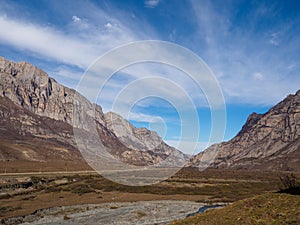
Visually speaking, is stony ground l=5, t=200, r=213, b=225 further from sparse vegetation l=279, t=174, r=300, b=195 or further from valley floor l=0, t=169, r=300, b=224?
sparse vegetation l=279, t=174, r=300, b=195

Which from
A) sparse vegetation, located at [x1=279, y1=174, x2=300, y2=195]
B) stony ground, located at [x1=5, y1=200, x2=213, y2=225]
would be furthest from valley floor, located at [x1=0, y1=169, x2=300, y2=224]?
sparse vegetation, located at [x1=279, y1=174, x2=300, y2=195]

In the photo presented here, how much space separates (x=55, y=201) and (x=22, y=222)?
2008 centimetres

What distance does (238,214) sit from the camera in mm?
17453

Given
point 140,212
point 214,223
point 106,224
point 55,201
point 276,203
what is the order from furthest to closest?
point 55,201 < point 140,212 < point 106,224 < point 276,203 < point 214,223

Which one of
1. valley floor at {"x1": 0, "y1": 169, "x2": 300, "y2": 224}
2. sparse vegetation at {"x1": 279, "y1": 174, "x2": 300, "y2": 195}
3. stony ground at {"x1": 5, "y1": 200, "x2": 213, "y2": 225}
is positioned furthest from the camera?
valley floor at {"x1": 0, "y1": 169, "x2": 300, "y2": 224}

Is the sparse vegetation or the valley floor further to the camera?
the valley floor

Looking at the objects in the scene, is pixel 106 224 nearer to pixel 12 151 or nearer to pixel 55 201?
pixel 55 201

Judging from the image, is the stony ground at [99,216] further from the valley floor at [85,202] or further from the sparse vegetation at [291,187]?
the sparse vegetation at [291,187]

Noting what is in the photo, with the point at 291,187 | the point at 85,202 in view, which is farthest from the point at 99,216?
the point at 291,187

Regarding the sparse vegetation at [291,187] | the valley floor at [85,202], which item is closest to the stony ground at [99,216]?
the valley floor at [85,202]

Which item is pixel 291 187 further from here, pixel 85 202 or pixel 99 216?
pixel 85 202

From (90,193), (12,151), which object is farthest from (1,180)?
(12,151)

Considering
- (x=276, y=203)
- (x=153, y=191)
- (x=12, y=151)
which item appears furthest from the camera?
(x=12, y=151)

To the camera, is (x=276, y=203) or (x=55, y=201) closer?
(x=276, y=203)
